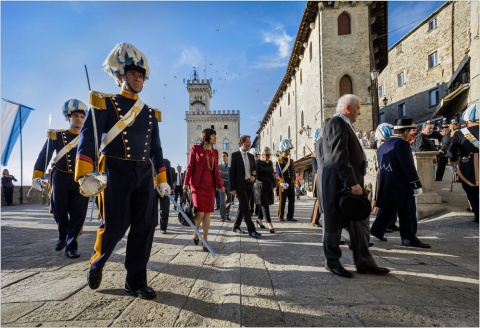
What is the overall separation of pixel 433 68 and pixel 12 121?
30.6 m

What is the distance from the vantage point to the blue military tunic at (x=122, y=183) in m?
2.58

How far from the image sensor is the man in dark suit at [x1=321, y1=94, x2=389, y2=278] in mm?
3150

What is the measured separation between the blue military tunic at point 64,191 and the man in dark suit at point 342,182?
3.62 metres

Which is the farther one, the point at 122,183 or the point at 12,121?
the point at 12,121

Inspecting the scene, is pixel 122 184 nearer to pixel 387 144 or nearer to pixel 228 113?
pixel 387 144

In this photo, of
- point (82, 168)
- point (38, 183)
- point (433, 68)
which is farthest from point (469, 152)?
point (433, 68)

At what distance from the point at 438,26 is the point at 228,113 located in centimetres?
5302

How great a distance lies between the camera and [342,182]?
10.8 feet

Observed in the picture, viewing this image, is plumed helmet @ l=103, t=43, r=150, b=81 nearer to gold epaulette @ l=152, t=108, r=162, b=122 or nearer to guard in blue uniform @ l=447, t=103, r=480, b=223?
gold epaulette @ l=152, t=108, r=162, b=122

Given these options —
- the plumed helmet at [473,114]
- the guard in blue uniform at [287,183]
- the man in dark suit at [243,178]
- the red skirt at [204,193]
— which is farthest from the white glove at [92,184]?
the plumed helmet at [473,114]

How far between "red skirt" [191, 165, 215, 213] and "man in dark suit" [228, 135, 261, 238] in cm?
109

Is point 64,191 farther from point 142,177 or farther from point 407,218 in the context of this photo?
point 407,218

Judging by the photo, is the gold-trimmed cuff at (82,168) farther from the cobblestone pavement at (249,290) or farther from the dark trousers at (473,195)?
the dark trousers at (473,195)

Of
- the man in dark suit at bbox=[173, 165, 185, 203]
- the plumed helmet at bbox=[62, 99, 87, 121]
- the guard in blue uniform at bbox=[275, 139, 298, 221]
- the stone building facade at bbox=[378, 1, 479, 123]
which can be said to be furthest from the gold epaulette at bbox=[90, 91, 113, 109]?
the stone building facade at bbox=[378, 1, 479, 123]
